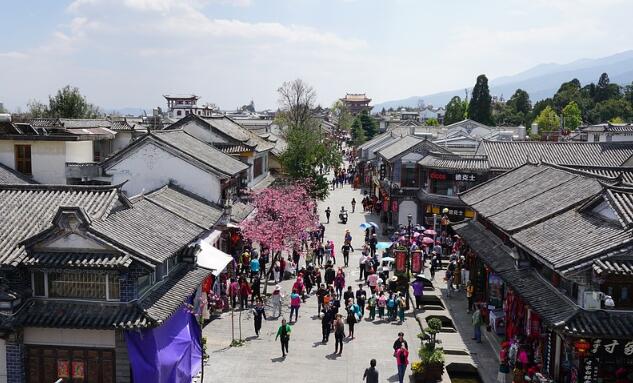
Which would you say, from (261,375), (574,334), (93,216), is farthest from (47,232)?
(574,334)

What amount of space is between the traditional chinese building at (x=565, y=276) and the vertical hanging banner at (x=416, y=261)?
6554mm

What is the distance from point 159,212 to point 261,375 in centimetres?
722

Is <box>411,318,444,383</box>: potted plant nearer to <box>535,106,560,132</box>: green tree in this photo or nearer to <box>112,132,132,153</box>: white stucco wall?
<box>112,132,132,153</box>: white stucco wall

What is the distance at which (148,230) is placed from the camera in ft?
70.0

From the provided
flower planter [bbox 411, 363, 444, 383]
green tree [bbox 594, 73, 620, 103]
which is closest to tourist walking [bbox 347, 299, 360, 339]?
flower planter [bbox 411, 363, 444, 383]

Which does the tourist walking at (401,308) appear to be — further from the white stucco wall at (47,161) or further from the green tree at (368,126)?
the green tree at (368,126)

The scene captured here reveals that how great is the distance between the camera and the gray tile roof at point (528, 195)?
24.5m

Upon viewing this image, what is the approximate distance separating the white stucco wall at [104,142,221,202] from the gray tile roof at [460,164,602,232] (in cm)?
1360

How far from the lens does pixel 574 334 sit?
57.8ft

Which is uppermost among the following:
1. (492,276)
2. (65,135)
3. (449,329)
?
(65,135)

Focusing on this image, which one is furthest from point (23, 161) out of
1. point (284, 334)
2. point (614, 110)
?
point (614, 110)

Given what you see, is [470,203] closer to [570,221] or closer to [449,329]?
[449,329]

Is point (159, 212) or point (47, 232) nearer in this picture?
point (47, 232)

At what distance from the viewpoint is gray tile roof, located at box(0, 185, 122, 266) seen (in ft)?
64.9
